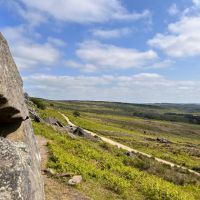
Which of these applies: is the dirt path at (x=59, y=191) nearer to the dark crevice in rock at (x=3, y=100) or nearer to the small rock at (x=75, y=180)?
the small rock at (x=75, y=180)

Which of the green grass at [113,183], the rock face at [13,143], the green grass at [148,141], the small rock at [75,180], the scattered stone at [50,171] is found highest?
the rock face at [13,143]

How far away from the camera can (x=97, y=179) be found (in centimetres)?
2198

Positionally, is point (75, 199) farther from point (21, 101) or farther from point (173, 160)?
point (173, 160)

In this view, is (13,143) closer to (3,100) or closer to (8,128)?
(3,100)

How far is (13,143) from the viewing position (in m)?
12.3

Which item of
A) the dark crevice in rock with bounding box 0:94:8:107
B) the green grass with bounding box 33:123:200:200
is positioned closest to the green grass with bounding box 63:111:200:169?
the green grass with bounding box 33:123:200:200

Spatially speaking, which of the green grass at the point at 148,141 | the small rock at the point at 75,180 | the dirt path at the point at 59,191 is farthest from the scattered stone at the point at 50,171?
the green grass at the point at 148,141

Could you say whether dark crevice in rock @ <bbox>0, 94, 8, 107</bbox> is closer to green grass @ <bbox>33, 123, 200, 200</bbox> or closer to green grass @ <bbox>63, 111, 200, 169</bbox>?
green grass @ <bbox>33, 123, 200, 200</bbox>

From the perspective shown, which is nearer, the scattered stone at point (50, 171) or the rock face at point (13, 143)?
the rock face at point (13, 143)

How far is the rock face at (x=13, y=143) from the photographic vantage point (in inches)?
410

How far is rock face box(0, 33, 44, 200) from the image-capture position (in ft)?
34.2

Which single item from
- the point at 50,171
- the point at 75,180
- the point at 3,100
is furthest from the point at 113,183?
the point at 3,100

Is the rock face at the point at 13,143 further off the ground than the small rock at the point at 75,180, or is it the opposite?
the rock face at the point at 13,143

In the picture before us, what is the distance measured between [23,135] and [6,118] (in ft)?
4.15
